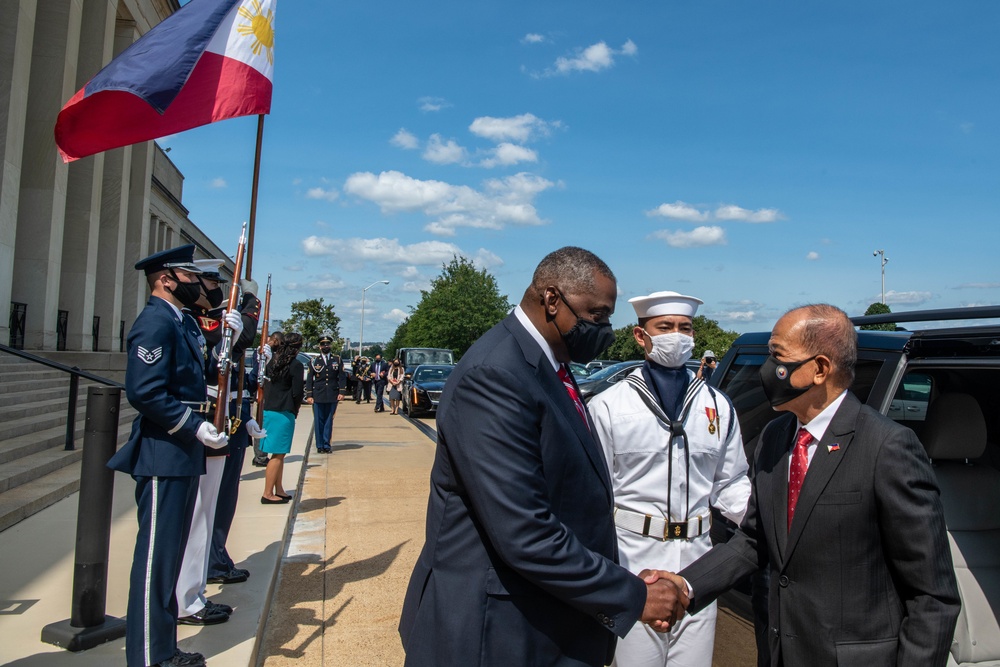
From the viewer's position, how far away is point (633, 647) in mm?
3254

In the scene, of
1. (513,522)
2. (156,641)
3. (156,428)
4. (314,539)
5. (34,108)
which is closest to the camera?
(513,522)

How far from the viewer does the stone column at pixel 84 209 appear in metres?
19.8

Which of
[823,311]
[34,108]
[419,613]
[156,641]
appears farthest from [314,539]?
[34,108]

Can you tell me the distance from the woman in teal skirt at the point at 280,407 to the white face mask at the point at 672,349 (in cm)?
552

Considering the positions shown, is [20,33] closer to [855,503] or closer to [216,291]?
[216,291]

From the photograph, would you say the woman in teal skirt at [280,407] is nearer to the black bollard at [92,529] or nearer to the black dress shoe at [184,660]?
the black bollard at [92,529]

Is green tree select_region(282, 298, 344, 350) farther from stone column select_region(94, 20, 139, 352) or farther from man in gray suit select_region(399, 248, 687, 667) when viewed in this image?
man in gray suit select_region(399, 248, 687, 667)

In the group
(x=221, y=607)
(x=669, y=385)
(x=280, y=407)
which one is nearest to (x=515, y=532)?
(x=669, y=385)

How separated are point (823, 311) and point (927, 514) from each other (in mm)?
741

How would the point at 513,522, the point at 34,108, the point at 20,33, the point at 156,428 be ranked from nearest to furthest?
the point at 513,522 < the point at 156,428 < the point at 20,33 < the point at 34,108

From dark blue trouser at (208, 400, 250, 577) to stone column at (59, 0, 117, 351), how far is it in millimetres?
17437

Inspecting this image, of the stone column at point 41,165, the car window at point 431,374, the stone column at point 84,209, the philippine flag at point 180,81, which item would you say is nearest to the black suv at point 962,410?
the philippine flag at point 180,81

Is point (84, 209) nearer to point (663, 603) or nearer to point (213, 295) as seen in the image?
point (213, 295)

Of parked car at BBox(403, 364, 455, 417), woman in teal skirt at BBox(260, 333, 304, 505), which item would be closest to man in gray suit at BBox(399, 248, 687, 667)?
woman in teal skirt at BBox(260, 333, 304, 505)
